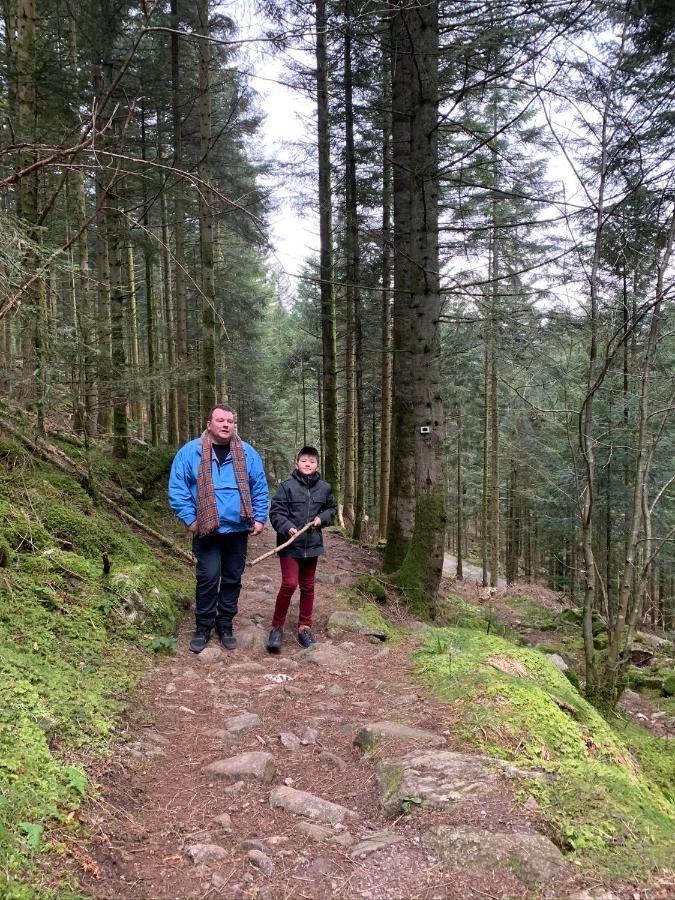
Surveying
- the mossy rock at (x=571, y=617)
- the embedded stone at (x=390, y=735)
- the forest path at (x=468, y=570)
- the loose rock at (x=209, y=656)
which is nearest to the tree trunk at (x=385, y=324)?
the mossy rock at (x=571, y=617)

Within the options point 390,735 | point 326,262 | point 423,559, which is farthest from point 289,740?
point 326,262

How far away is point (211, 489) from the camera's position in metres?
4.72

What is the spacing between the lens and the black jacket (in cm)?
510

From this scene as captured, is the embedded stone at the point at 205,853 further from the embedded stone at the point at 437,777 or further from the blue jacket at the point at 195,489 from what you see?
the blue jacket at the point at 195,489

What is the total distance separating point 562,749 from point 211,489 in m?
3.28

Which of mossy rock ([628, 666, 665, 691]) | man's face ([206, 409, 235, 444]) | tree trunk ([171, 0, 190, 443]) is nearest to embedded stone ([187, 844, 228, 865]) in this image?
man's face ([206, 409, 235, 444])

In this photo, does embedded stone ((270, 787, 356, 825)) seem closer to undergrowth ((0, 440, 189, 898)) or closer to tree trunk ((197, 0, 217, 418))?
undergrowth ((0, 440, 189, 898))

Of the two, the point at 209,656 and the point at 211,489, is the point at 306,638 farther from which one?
the point at 211,489

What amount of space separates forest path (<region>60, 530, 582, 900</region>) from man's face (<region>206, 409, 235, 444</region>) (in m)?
1.96

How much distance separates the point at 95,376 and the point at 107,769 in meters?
Result: 4.73

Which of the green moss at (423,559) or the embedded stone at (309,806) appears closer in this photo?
the embedded stone at (309,806)

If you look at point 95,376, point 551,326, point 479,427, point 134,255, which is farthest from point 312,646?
point 479,427

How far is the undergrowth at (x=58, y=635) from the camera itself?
6.86ft

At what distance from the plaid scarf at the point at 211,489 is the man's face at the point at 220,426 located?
0.21ft
